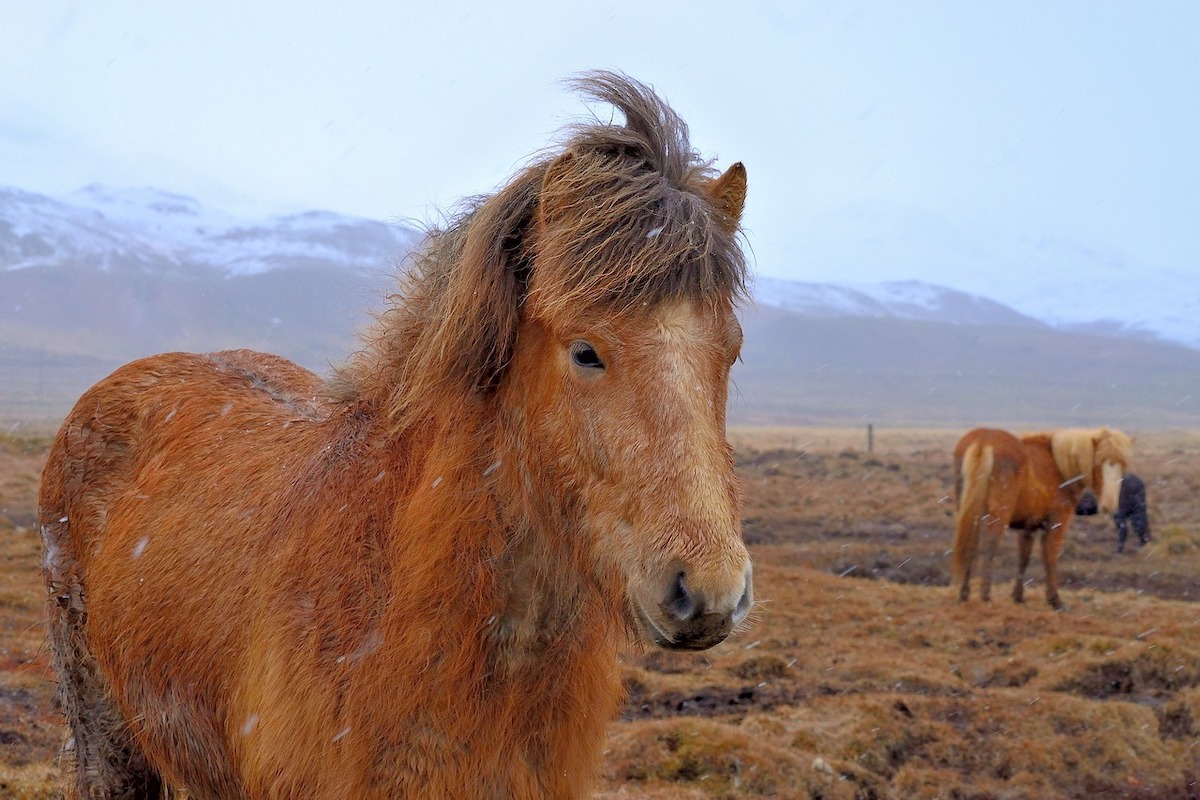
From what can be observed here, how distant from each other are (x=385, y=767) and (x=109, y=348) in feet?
480

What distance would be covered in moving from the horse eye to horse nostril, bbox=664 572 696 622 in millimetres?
585

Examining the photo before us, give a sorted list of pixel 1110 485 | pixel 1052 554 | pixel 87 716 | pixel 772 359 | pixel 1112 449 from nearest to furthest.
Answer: pixel 87 716, pixel 1052 554, pixel 1112 449, pixel 1110 485, pixel 772 359

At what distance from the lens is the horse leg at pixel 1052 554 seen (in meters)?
11.5

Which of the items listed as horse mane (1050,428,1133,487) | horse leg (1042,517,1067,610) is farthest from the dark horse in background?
horse leg (1042,517,1067,610)

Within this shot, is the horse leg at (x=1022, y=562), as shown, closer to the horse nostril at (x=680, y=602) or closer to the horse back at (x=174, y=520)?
the horse back at (x=174, y=520)

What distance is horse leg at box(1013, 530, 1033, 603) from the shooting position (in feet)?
38.7

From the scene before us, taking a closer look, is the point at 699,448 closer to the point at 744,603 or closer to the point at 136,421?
the point at 744,603

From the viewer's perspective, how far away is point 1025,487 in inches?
468

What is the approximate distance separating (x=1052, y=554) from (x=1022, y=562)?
1.72 feet

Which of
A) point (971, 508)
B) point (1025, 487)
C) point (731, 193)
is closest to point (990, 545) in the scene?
point (971, 508)

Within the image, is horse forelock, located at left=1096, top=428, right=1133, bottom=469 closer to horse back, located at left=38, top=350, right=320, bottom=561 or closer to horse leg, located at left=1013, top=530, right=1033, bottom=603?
horse leg, located at left=1013, top=530, right=1033, bottom=603

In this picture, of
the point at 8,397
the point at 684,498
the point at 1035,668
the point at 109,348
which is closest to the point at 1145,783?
the point at 1035,668

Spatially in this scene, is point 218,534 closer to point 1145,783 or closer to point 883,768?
point 883,768

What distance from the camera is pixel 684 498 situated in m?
2.13
